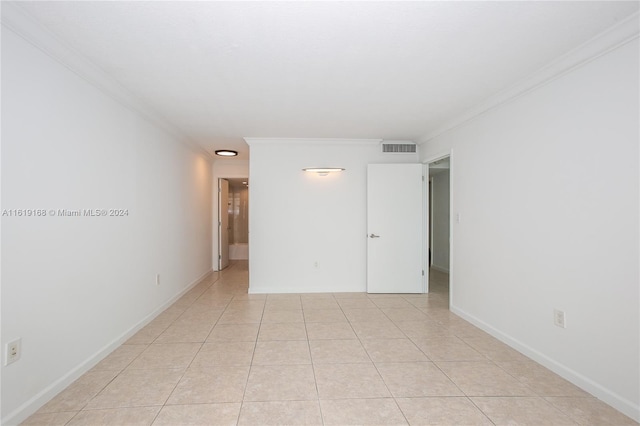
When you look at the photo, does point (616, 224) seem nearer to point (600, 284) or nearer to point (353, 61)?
point (600, 284)

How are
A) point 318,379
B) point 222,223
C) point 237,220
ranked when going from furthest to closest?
point 237,220, point 222,223, point 318,379

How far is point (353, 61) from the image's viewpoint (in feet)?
7.80

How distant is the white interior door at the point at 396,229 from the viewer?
494cm

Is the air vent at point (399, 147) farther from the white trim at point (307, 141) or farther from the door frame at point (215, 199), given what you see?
the door frame at point (215, 199)

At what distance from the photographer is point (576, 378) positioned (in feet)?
7.54

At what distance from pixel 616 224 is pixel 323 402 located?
2.23 meters

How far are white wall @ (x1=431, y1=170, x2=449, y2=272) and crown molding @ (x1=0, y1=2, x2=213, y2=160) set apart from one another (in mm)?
5897

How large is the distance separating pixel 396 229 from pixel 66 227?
4.06 metres

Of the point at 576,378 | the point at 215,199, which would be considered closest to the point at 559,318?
the point at 576,378

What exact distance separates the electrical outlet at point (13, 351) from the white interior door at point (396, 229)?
403 centimetres

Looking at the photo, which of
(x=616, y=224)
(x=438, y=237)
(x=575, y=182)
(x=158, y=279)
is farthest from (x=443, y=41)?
(x=438, y=237)

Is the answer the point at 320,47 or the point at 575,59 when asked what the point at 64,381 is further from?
the point at 575,59

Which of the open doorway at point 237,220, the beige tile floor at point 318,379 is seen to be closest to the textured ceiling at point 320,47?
the beige tile floor at point 318,379

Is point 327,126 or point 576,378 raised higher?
point 327,126
